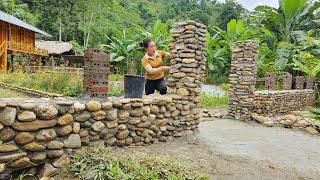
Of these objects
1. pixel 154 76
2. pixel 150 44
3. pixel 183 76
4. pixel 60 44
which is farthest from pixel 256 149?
pixel 60 44

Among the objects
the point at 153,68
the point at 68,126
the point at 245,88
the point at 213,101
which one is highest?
the point at 153,68

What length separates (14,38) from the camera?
23.6 metres

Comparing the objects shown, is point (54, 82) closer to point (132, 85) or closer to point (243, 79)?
point (243, 79)

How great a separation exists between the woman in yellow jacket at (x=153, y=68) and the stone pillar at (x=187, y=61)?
1.05 feet

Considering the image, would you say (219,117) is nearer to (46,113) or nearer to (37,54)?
(46,113)

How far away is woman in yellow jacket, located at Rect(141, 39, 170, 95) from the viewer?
6.68 m

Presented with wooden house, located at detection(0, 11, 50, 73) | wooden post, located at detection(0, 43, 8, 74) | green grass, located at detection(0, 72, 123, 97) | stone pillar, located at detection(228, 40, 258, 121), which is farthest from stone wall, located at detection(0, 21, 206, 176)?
wooden post, located at detection(0, 43, 8, 74)

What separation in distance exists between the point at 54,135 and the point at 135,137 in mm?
1746

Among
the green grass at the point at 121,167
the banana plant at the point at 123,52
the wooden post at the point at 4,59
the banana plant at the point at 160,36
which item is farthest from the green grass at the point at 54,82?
the wooden post at the point at 4,59

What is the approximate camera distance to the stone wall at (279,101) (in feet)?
39.4

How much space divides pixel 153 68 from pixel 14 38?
775 inches

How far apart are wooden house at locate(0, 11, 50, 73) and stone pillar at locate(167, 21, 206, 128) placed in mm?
15589

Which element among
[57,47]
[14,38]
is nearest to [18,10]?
[57,47]

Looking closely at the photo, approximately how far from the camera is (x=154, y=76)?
6977mm
